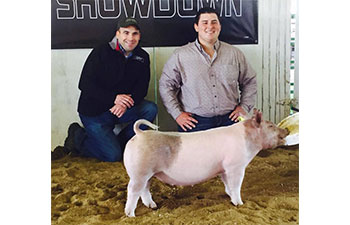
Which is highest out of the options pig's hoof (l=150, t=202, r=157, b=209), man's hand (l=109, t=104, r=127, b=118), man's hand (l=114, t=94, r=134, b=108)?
man's hand (l=114, t=94, r=134, b=108)

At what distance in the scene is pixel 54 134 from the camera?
2.53 metres

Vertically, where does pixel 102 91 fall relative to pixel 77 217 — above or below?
above

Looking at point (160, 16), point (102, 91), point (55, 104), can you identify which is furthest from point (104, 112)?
point (160, 16)

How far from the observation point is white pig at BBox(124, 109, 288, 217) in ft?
7.96

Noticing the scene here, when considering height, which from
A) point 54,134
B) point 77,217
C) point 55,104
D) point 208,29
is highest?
point 208,29

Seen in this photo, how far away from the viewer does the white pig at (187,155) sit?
2.43 m

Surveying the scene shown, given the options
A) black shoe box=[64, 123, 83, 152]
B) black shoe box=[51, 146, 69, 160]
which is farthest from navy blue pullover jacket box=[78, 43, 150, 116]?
black shoe box=[51, 146, 69, 160]

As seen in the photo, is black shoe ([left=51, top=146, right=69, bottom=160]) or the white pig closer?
the white pig

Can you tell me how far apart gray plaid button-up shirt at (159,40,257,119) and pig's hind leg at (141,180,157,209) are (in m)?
0.43

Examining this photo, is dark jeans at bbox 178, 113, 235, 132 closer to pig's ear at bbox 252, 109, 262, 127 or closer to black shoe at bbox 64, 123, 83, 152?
pig's ear at bbox 252, 109, 262, 127

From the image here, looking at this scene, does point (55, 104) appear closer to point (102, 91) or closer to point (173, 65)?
point (102, 91)

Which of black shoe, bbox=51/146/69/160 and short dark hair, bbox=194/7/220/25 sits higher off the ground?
short dark hair, bbox=194/7/220/25

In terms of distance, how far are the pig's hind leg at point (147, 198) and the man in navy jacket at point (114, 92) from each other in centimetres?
22

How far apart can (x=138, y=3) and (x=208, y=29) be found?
1.35 feet
